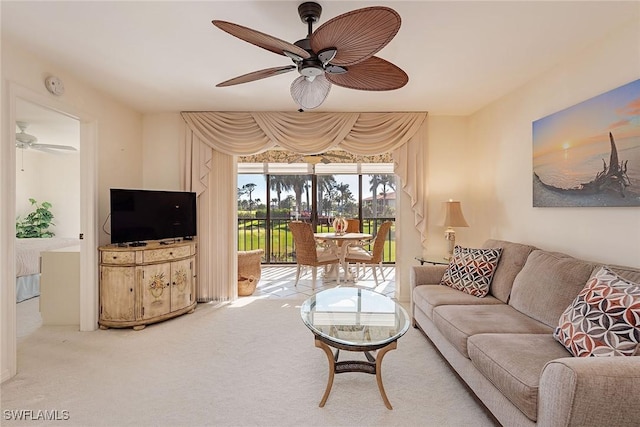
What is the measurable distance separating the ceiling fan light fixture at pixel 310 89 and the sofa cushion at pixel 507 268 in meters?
2.08

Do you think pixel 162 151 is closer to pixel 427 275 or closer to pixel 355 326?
pixel 355 326

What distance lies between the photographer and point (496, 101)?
341 centimetres

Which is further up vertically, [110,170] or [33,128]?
[33,128]

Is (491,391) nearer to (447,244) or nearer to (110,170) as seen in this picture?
(447,244)

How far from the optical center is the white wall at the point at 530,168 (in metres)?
2.01

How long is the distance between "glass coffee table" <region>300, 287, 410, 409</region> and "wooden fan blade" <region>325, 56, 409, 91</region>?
1.57m

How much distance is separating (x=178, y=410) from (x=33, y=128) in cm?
469

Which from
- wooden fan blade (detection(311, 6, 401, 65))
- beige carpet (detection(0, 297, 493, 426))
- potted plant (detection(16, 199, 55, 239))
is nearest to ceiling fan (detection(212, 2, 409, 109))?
wooden fan blade (detection(311, 6, 401, 65))

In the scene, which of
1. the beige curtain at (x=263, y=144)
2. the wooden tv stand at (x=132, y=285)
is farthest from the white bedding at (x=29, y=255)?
the beige curtain at (x=263, y=144)

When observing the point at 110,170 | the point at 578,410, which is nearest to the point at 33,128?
the point at 110,170

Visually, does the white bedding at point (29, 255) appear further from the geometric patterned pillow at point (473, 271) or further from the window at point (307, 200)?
the geometric patterned pillow at point (473, 271)

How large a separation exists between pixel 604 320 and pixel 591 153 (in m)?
1.30

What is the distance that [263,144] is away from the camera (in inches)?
151

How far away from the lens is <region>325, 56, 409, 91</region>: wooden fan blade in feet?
5.68
